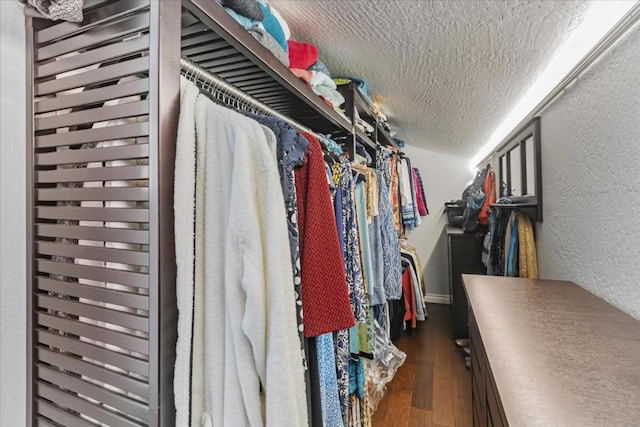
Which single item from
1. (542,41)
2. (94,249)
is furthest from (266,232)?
(542,41)

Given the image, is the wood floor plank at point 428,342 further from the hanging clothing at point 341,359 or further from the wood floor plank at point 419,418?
the hanging clothing at point 341,359

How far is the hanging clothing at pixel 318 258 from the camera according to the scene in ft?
2.43

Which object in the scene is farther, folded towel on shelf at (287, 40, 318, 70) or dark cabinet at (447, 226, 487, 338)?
dark cabinet at (447, 226, 487, 338)

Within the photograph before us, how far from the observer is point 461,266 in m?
2.76

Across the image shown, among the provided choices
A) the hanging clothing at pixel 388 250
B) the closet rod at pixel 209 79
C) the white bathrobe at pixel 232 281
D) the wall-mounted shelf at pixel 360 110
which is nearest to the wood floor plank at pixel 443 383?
the hanging clothing at pixel 388 250

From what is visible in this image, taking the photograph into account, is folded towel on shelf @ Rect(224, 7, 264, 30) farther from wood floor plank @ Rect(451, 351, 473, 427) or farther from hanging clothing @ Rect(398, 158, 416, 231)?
hanging clothing @ Rect(398, 158, 416, 231)

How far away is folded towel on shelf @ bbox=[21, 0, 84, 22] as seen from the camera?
57cm

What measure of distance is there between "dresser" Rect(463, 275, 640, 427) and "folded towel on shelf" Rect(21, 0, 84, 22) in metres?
1.05

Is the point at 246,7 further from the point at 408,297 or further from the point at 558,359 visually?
the point at 408,297

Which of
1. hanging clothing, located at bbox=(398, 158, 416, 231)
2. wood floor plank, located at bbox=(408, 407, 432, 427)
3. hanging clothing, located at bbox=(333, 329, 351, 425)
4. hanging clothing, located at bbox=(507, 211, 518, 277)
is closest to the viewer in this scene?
hanging clothing, located at bbox=(333, 329, 351, 425)

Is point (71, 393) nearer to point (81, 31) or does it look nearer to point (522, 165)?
point (81, 31)

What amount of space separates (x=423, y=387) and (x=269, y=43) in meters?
2.20

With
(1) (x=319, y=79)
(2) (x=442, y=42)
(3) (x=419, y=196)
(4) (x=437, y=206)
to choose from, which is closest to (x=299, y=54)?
(1) (x=319, y=79)

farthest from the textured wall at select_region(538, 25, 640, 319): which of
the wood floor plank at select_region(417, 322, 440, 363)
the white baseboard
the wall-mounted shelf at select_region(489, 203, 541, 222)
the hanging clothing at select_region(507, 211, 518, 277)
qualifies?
the white baseboard
